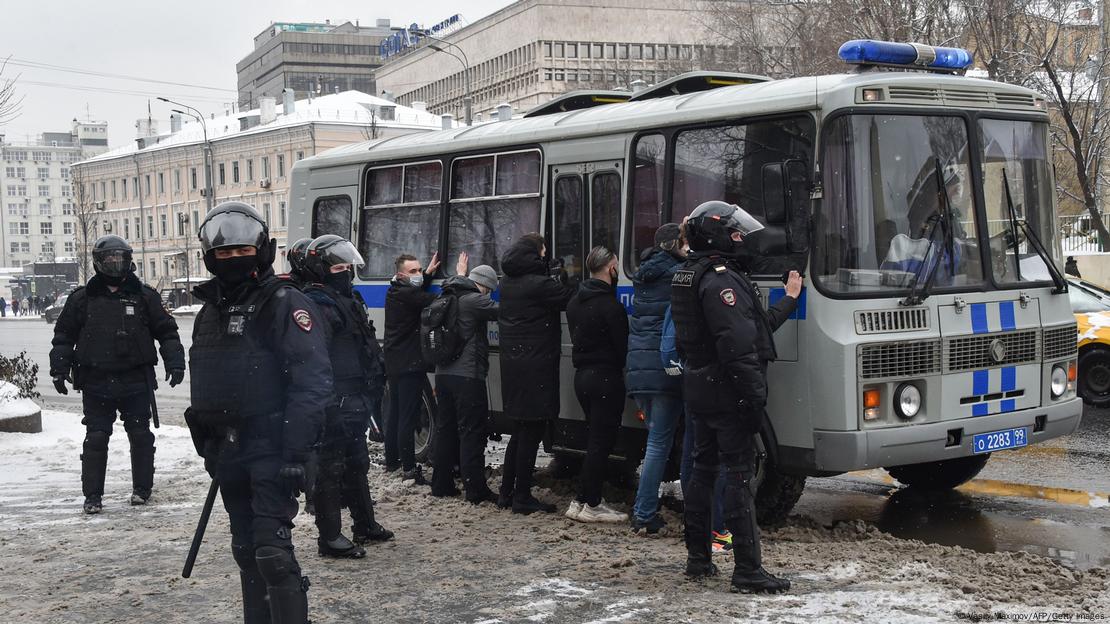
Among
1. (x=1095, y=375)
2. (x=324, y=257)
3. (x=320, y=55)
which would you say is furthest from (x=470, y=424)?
(x=320, y=55)

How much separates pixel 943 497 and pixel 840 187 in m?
2.94

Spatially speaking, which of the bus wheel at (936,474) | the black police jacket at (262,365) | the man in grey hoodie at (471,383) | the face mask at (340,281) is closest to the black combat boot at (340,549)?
the face mask at (340,281)

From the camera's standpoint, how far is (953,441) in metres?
7.84

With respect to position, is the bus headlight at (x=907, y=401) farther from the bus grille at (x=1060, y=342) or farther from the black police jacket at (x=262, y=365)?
the black police jacket at (x=262, y=365)

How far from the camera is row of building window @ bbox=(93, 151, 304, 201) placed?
3337 inches

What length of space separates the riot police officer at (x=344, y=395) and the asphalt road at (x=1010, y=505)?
3.13 meters

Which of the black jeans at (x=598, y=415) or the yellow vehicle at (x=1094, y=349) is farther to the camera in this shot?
the yellow vehicle at (x=1094, y=349)

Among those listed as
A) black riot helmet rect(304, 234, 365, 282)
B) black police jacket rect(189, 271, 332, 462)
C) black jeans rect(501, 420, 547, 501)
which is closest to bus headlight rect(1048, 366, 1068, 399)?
black jeans rect(501, 420, 547, 501)

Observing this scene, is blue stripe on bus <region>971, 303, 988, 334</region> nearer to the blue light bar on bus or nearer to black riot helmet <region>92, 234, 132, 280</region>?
the blue light bar on bus

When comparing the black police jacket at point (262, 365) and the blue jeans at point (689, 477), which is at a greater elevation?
the black police jacket at point (262, 365)

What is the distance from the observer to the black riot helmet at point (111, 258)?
943cm

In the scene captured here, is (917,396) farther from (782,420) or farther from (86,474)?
(86,474)

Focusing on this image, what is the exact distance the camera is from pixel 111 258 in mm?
9445

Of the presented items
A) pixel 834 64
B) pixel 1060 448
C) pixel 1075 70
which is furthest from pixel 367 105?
pixel 1060 448
